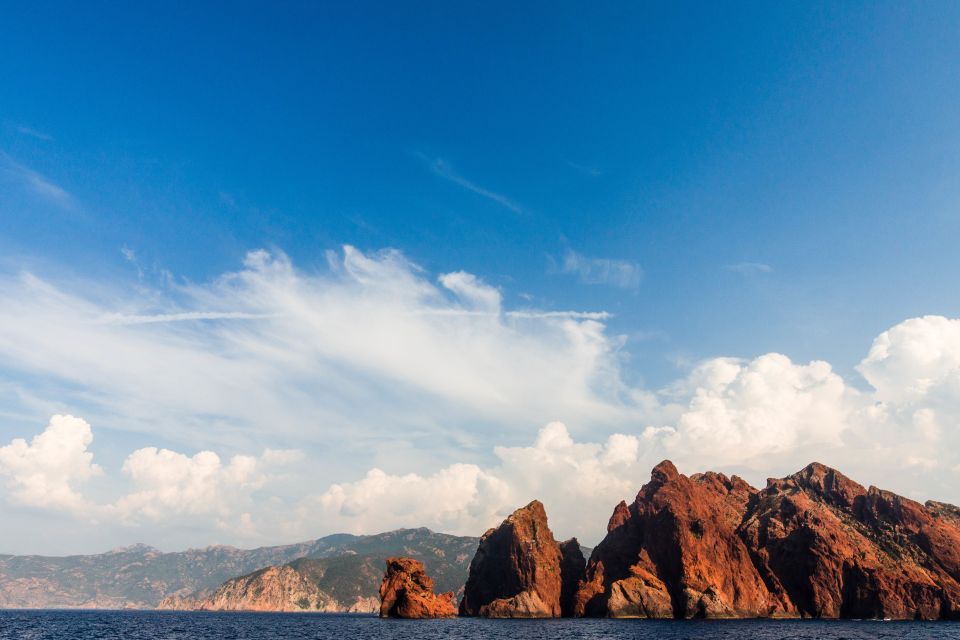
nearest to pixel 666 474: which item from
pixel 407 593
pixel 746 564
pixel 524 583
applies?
pixel 746 564

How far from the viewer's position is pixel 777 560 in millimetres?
176875

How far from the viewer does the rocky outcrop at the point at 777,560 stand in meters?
159

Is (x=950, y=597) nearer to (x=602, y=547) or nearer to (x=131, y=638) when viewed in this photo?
(x=602, y=547)

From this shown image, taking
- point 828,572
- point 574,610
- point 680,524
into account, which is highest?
point 680,524

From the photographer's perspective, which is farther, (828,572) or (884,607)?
(828,572)

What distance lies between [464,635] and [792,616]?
4522 inches

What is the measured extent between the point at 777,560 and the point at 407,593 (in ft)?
374

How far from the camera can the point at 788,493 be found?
194375 mm

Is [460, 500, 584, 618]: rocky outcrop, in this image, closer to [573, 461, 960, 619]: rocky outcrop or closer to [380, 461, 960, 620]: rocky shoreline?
[380, 461, 960, 620]: rocky shoreline

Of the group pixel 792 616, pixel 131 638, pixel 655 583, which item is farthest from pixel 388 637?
pixel 792 616

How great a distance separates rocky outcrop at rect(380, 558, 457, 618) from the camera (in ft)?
569

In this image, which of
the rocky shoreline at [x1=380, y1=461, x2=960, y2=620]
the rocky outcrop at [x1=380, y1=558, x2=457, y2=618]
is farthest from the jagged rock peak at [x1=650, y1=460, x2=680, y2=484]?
the rocky outcrop at [x1=380, y1=558, x2=457, y2=618]

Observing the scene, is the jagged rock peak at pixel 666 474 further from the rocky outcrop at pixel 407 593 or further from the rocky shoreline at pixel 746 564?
the rocky outcrop at pixel 407 593

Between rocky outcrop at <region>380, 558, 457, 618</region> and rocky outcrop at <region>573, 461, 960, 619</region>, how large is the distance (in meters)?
45.9
